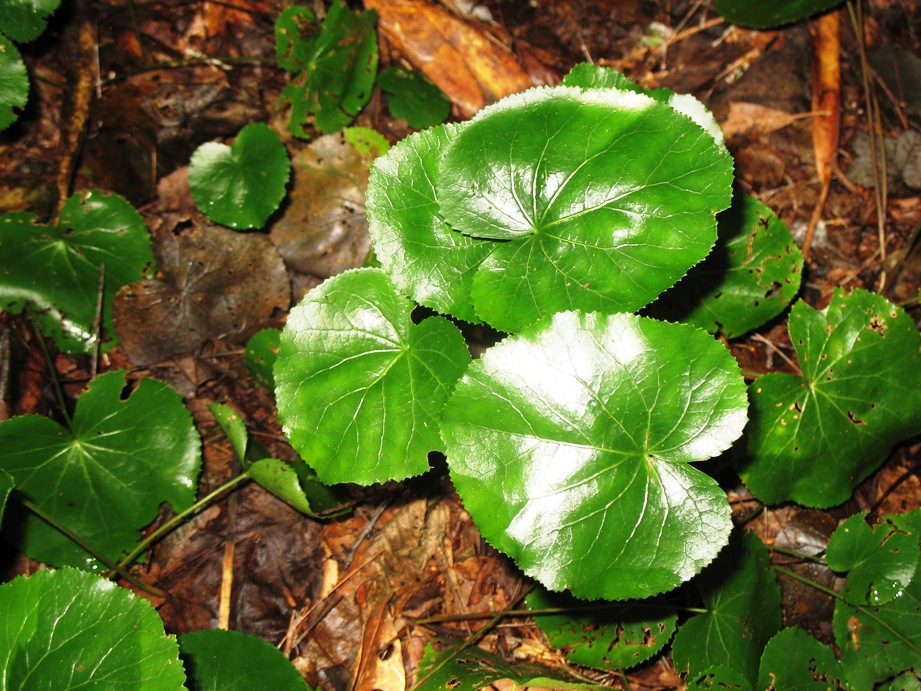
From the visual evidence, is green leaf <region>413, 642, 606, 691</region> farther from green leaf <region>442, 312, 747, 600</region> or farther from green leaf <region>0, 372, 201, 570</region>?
green leaf <region>0, 372, 201, 570</region>

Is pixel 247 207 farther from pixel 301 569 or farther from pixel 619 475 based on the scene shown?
pixel 619 475

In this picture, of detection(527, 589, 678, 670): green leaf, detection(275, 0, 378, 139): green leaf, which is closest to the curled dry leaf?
detection(275, 0, 378, 139): green leaf

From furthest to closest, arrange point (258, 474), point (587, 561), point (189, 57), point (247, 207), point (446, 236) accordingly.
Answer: point (189, 57) < point (247, 207) < point (258, 474) < point (446, 236) < point (587, 561)

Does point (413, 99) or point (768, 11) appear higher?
point (768, 11)

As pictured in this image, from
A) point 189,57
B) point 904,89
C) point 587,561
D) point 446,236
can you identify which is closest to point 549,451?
point 587,561

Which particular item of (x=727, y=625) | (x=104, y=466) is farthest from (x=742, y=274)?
(x=104, y=466)

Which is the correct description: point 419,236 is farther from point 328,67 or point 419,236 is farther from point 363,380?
point 328,67

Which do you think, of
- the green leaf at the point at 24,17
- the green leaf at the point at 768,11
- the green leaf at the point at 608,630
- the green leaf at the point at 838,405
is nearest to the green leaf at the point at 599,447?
the green leaf at the point at 608,630
